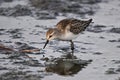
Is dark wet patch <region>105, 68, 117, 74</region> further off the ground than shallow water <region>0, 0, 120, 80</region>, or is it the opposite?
shallow water <region>0, 0, 120, 80</region>

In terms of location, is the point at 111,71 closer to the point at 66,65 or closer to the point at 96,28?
the point at 66,65

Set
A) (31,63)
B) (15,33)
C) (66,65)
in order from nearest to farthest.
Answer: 1. (31,63)
2. (66,65)
3. (15,33)

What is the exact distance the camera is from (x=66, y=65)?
10039 millimetres

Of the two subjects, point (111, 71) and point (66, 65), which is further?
point (66, 65)

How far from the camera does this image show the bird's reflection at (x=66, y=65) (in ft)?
31.6

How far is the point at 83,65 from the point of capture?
9.99 m

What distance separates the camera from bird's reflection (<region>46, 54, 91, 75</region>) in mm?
9625

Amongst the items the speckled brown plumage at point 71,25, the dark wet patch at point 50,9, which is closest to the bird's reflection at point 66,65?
the speckled brown plumage at point 71,25

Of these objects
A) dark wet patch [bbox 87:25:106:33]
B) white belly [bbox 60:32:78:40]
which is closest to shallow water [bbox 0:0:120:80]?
dark wet patch [bbox 87:25:106:33]

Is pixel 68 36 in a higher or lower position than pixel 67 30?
lower

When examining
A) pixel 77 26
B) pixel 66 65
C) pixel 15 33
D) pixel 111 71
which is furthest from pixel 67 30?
pixel 111 71

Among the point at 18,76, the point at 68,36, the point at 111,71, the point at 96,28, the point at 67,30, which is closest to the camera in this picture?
the point at 18,76

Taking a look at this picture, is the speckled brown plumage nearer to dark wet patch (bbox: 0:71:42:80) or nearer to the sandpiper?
the sandpiper

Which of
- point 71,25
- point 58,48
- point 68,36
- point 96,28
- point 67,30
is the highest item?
point 71,25
